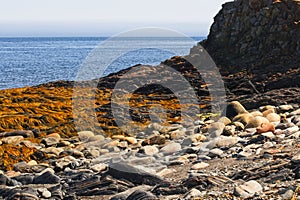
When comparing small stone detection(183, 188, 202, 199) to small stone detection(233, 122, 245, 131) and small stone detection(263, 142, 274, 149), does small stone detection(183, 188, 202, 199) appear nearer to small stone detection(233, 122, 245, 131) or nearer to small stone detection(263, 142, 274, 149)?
small stone detection(263, 142, 274, 149)

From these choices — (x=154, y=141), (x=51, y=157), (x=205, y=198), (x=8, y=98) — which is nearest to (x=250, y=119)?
(x=154, y=141)

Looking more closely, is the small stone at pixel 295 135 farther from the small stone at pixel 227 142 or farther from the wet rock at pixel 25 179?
the wet rock at pixel 25 179

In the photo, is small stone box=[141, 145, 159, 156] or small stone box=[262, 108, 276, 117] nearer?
small stone box=[141, 145, 159, 156]

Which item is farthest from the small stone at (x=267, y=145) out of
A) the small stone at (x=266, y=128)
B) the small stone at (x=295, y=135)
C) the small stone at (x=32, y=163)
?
the small stone at (x=32, y=163)

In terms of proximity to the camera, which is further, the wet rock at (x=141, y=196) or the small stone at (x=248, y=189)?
the wet rock at (x=141, y=196)

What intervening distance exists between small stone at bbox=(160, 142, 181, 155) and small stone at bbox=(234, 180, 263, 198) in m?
3.71

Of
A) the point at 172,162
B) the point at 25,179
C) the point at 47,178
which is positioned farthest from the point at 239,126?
the point at 25,179

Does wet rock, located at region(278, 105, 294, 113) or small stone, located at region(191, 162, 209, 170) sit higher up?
wet rock, located at region(278, 105, 294, 113)

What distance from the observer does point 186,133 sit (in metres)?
13.6

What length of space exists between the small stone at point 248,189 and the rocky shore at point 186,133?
15 mm

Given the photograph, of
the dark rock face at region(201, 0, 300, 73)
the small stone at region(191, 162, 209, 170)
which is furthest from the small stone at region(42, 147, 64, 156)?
the dark rock face at region(201, 0, 300, 73)

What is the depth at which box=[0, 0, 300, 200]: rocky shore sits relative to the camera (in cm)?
872

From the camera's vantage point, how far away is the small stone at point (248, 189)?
7527mm

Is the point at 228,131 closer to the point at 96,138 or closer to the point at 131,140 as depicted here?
the point at 131,140
